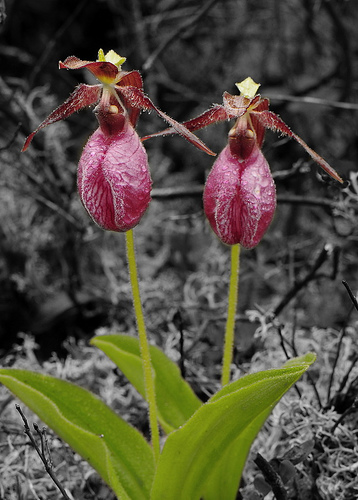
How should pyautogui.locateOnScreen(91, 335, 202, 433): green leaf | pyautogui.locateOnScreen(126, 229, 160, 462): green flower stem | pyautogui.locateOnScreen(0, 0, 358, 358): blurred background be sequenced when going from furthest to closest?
1. pyautogui.locateOnScreen(0, 0, 358, 358): blurred background
2. pyautogui.locateOnScreen(91, 335, 202, 433): green leaf
3. pyautogui.locateOnScreen(126, 229, 160, 462): green flower stem

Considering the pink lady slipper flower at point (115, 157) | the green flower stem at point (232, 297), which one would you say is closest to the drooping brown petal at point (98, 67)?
the pink lady slipper flower at point (115, 157)

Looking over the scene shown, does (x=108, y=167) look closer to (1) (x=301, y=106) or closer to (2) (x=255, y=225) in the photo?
(2) (x=255, y=225)

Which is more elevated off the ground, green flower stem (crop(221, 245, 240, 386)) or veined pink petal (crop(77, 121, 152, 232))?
Result: veined pink petal (crop(77, 121, 152, 232))

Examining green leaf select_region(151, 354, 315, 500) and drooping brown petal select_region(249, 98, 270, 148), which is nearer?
green leaf select_region(151, 354, 315, 500)

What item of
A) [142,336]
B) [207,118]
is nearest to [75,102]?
[207,118]

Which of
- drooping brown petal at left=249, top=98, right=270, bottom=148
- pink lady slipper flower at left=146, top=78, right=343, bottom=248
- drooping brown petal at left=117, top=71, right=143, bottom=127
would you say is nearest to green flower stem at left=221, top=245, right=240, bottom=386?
pink lady slipper flower at left=146, top=78, right=343, bottom=248

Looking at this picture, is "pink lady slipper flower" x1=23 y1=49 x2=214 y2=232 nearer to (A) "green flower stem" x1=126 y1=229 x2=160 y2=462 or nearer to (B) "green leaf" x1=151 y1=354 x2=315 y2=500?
(A) "green flower stem" x1=126 y1=229 x2=160 y2=462

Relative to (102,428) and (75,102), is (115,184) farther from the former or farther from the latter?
(102,428)

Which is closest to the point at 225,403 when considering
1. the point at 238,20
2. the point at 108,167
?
the point at 108,167
